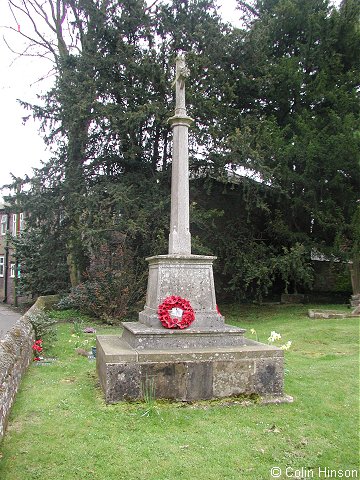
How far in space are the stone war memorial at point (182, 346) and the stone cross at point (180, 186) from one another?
2 cm

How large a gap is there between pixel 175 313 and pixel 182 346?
0.47 m

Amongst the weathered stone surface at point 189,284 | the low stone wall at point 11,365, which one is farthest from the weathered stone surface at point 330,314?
the low stone wall at point 11,365

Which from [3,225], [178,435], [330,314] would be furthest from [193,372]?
[3,225]

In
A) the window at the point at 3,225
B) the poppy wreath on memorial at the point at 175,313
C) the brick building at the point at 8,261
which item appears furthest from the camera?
the window at the point at 3,225

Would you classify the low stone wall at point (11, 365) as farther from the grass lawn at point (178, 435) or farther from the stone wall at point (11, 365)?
the grass lawn at point (178, 435)

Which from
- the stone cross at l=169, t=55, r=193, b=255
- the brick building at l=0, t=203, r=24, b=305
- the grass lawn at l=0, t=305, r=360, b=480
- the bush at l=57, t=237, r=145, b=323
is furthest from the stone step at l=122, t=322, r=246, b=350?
the brick building at l=0, t=203, r=24, b=305

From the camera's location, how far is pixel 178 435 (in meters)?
4.66

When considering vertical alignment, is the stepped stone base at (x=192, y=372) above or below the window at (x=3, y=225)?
below

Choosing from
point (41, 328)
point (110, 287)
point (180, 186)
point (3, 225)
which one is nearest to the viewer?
point (180, 186)

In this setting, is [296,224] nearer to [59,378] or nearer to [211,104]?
[211,104]

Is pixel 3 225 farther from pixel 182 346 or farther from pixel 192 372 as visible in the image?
pixel 192 372

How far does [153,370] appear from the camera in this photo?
559 cm

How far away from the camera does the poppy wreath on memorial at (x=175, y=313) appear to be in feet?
20.6

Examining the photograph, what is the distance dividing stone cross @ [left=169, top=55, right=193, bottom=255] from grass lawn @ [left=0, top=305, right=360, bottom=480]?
251 cm
